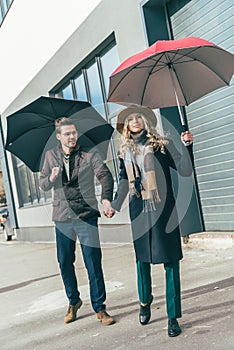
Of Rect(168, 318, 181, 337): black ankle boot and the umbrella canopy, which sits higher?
the umbrella canopy

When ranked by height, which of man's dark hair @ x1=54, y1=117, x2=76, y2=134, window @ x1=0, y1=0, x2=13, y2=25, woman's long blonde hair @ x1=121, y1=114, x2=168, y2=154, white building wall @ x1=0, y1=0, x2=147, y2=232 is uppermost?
window @ x1=0, y1=0, x2=13, y2=25

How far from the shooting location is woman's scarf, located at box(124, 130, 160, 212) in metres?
4.80

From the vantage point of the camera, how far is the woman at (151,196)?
15.6 ft

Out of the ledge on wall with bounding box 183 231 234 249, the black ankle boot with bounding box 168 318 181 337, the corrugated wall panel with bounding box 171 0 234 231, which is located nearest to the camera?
the black ankle boot with bounding box 168 318 181 337

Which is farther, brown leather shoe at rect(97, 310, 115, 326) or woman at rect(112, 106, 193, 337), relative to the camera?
brown leather shoe at rect(97, 310, 115, 326)

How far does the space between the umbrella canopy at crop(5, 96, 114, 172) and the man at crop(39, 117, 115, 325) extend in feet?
0.47

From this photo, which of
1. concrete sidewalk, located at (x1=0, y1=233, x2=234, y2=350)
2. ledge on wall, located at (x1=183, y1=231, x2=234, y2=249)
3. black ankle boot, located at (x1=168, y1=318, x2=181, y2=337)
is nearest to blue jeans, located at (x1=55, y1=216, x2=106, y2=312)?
concrete sidewalk, located at (x1=0, y1=233, x2=234, y2=350)

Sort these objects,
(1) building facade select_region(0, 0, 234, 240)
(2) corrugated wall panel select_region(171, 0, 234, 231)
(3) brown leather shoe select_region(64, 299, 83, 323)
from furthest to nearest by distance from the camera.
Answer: (1) building facade select_region(0, 0, 234, 240)
(2) corrugated wall panel select_region(171, 0, 234, 231)
(3) brown leather shoe select_region(64, 299, 83, 323)

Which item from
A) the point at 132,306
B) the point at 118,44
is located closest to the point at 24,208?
the point at 118,44

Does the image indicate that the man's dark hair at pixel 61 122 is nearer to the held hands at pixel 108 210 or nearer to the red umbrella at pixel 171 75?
the red umbrella at pixel 171 75

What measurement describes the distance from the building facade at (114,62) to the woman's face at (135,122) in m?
3.63

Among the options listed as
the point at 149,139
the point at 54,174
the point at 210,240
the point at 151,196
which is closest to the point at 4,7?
the point at 210,240

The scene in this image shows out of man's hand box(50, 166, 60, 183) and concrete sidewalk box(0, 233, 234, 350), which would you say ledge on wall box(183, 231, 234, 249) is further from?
man's hand box(50, 166, 60, 183)

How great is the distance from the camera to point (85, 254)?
Result: 548cm
